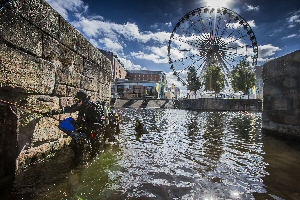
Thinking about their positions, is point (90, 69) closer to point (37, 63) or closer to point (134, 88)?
point (37, 63)

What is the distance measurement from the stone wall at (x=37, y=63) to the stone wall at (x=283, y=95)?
5762 millimetres

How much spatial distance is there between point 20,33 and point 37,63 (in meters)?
0.53

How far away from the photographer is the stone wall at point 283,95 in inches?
201

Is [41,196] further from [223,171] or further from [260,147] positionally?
[260,147]

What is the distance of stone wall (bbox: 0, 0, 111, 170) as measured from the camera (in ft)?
8.21

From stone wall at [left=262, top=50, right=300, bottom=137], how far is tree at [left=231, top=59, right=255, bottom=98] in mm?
35819

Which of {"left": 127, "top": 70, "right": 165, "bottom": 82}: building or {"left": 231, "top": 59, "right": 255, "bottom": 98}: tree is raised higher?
{"left": 127, "top": 70, "right": 165, "bottom": 82}: building

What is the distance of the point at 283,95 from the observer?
5582 millimetres

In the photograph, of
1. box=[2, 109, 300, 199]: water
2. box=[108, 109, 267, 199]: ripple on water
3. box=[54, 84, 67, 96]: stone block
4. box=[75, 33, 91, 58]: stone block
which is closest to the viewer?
box=[2, 109, 300, 199]: water

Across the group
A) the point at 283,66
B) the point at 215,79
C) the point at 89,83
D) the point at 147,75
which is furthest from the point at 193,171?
the point at 147,75

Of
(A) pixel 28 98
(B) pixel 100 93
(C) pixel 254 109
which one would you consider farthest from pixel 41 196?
(C) pixel 254 109

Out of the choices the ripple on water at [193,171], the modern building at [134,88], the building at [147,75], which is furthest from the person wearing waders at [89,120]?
the building at [147,75]

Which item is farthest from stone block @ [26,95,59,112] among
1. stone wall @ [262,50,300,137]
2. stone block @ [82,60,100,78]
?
stone wall @ [262,50,300,137]

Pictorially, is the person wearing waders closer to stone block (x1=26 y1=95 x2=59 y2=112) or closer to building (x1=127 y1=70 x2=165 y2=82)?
stone block (x1=26 y1=95 x2=59 y2=112)
